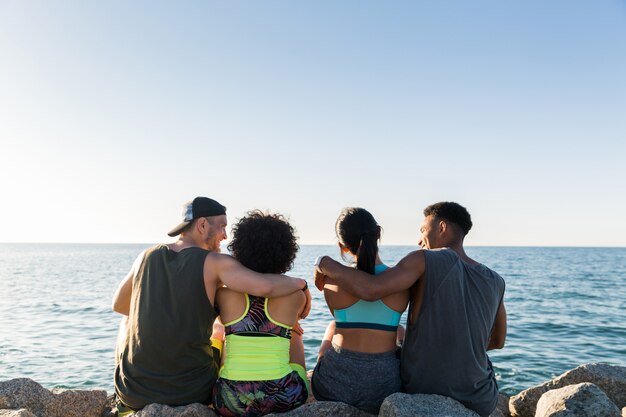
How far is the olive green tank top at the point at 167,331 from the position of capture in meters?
3.98

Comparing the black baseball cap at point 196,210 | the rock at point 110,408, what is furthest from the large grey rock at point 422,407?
the rock at point 110,408

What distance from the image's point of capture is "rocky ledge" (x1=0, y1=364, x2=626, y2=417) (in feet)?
12.2

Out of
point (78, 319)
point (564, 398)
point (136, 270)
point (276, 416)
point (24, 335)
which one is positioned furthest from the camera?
point (78, 319)

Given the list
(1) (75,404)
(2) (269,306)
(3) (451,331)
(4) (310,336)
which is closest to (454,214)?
(3) (451,331)

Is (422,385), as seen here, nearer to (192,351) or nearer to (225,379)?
(225,379)

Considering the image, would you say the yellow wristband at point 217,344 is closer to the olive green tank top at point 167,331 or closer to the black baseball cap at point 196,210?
the olive green tank top at point 167,331

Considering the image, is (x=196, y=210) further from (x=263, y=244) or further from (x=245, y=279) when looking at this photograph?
(x=245, y=279)

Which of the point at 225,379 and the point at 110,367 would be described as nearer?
the point at 225,379

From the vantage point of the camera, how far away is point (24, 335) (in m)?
13.3

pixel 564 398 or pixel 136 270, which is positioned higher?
pixel 136 270

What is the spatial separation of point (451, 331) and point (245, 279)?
1504 mm

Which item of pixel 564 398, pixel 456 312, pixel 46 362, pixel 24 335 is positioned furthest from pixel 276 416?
pixel 24 335

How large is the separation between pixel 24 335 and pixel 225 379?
11316mm

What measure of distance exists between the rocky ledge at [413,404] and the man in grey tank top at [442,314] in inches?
9.7
